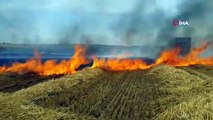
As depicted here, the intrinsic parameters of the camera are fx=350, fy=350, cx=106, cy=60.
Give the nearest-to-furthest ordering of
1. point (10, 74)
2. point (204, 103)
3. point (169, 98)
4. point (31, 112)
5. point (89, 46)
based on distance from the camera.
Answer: point (31, 112)
point (204, 103)
point (169, 98)
point (10, 74)
point (89, 46)

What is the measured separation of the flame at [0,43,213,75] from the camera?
38781 mm

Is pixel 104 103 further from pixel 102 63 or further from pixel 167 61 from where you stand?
pixel 167 61

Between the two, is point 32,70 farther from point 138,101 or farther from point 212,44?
point 212,44

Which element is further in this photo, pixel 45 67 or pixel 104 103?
pixel 45 67

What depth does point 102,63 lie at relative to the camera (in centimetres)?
4534

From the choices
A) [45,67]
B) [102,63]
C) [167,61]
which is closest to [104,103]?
[45,67]

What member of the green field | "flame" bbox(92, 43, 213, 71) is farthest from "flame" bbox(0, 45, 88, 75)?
the green field

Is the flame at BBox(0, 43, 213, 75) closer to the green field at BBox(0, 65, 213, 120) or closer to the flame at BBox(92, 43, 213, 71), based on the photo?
the flame at BBox(92, 43, 213, 71)

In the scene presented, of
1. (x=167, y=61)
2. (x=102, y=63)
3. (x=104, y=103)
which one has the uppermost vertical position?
(x=104, y=103)

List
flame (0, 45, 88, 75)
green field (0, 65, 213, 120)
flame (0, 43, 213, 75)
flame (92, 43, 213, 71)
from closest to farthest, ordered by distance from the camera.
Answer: green field (0, 65, 213, 120), flame (0, 45, 88, 75), flame (0, 43, 213, 75), flame (92, 43, 213, 71)

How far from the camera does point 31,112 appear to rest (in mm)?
11562

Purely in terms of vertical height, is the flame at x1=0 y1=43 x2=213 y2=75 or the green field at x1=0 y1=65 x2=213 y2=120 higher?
the green field at x1=0 y1=65 x2=213 y2=120

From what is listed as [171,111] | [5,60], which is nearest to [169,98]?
[171,111]

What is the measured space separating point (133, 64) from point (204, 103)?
35200 mm
